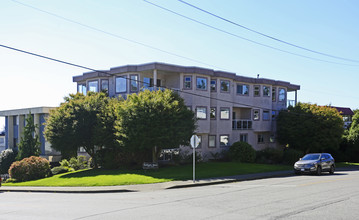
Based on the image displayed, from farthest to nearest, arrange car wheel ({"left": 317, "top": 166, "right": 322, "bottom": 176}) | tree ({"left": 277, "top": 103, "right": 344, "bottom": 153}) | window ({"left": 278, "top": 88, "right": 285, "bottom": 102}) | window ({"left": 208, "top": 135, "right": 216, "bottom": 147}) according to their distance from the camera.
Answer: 1. window ({"left": 278, "top": 88, "right": 285, "bottom": 102})
2. tree ({"left": 277, "top": 103, "right": 344, "bottom": 153})
3. window ({"left": 208, "top": 135, "right": 216, "bottom": 147})
4. car wheel ({"left": 317, "top": 166, "right": 322, "bottom": 176})

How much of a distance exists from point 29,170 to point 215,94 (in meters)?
18.1

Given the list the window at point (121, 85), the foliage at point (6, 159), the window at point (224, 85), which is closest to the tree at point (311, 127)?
the window at point (224, 85)

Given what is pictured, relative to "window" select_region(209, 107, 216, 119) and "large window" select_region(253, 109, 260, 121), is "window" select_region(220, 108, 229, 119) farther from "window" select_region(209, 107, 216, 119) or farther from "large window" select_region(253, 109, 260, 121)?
"large window" select_region(253, 109, 260, 121)

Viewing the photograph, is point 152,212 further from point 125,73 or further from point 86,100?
point 125,73

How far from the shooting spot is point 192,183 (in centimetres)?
1944

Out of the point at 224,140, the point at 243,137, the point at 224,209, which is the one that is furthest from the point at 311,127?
the point at 224,209

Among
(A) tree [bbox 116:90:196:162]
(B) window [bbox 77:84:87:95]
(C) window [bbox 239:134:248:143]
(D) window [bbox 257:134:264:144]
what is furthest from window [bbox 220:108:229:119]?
(B) window [bbox 77:84:87:95]

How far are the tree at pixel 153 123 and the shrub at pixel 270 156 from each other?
13771mm

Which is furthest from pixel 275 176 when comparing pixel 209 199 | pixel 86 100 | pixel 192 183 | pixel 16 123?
pixel 16 123

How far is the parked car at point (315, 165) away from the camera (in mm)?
24234

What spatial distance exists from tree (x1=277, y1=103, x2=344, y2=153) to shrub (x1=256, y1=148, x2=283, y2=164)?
339 cm

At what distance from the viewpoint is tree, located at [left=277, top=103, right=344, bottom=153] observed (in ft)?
125

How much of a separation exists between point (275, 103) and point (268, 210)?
109 feet

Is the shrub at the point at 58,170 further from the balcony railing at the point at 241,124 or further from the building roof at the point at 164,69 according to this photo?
the balcony railing at the point at 241,124
